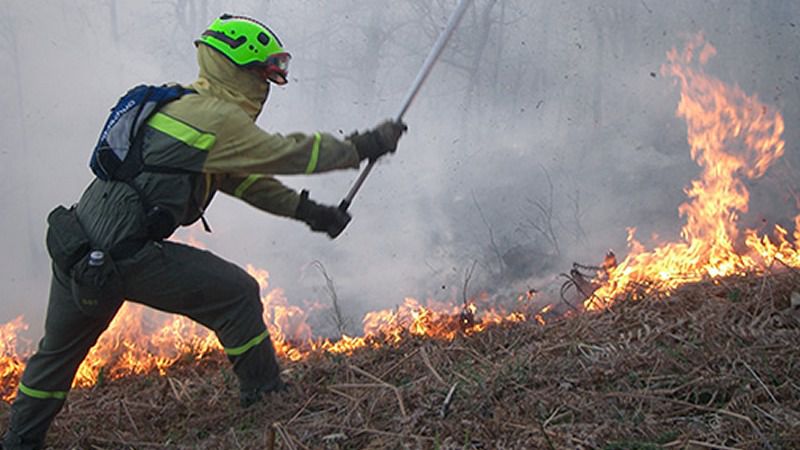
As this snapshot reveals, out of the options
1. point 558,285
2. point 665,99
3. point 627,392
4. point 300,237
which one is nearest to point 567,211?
point 558,285

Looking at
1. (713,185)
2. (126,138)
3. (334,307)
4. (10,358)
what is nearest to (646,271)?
(713,185)

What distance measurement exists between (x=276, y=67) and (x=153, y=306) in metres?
1.22

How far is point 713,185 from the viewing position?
5891 mm

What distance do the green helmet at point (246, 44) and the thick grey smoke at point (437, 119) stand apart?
2.53 metres

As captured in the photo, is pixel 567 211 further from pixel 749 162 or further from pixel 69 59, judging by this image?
pixel 69 59

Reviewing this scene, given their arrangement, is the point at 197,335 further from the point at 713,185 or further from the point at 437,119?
the point at 713,185

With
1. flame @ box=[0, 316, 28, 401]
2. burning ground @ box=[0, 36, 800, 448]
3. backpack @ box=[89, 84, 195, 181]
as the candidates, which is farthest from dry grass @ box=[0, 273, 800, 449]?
backpack @ box=[89, 84, 195, 181]

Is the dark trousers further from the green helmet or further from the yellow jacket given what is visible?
the green helmet

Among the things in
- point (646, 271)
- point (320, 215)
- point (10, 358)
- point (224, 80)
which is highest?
point (224, 80)

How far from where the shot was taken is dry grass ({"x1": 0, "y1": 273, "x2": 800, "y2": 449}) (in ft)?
9.26

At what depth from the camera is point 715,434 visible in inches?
106

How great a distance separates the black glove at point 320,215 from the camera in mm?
4012

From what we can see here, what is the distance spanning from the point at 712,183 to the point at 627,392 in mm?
3328

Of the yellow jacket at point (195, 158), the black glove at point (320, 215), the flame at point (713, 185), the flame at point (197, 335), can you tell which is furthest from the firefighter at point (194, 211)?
the flame at point (713, 185)
